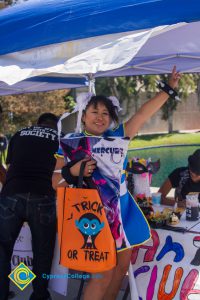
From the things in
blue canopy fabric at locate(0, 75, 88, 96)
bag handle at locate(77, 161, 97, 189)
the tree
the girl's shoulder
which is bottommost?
bag handle at locate(77, 161, 97, 189)

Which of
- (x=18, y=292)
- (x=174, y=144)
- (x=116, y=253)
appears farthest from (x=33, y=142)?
(x=174, y=144)

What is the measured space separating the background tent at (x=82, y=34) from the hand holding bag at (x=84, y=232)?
0.57 m

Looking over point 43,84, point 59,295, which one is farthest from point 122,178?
point 43,84

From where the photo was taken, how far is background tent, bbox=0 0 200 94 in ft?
6.89

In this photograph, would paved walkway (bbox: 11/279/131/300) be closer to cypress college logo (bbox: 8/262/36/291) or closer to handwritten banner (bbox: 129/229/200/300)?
cypress college logo (bbox: 8/262/36/291)

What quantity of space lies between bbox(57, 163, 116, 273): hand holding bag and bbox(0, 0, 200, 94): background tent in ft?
1.86

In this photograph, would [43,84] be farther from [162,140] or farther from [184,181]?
[162,140]

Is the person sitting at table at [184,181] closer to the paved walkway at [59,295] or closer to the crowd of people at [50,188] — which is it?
the paved walkway at [59,295]

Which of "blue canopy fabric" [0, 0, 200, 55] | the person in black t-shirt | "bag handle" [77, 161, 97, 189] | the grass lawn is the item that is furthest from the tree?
"bag handle" [77, 161, 97, 189]

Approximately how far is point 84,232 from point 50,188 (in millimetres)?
672

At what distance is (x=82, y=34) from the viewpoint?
234cm

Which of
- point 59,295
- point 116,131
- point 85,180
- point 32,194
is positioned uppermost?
point 116,131

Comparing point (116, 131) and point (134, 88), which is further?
point (134, 88)

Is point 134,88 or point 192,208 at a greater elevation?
point 134,88
